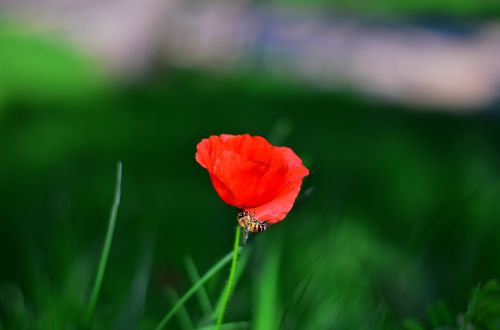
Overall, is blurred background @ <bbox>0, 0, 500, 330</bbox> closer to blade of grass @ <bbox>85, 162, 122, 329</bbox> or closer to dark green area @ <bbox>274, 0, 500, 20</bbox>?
blade of grass @ <bbox>85, 162, 122, 329</bbox>

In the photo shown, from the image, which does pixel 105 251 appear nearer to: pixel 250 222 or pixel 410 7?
pixel 250 222

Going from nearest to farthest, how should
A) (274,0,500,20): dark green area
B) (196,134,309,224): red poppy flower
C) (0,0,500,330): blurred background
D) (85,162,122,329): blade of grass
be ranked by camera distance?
(196,134,309,224): red poppy flower, (85,162,122,329): blade of grass, (0,0,500,330): blurred background, (274,0,500,20): dark green area

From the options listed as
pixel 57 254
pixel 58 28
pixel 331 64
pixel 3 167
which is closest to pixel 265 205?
pixel 57 254

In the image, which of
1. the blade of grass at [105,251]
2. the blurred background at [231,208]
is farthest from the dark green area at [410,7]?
the blade of grass at [105,251]

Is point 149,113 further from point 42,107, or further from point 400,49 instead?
point 400,49

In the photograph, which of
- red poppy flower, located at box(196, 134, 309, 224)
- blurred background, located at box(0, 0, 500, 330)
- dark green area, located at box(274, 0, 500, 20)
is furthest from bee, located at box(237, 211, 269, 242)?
dark green area, located at box(274, 0, 500, 20)

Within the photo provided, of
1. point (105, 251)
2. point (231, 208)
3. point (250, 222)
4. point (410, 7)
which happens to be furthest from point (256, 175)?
point (410, 7)
